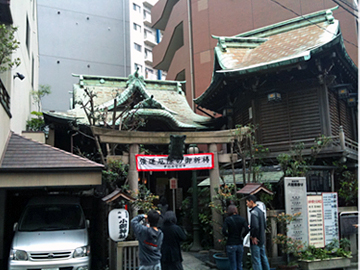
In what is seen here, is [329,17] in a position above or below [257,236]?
above

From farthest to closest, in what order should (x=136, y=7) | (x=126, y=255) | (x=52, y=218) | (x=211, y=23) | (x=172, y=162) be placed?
(x=136, y=7) < (x=211, y=23) < (x=172, y=162) < (x=52, y=218) < (x=126, y=255)

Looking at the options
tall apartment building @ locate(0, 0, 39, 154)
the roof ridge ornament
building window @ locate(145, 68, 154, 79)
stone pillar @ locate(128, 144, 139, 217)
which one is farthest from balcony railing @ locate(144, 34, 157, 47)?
stone pillar @ locate(128, 144, 139, 217)

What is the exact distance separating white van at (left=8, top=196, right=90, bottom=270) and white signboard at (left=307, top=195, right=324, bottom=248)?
6.23 metres

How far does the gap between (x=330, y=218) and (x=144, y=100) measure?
8785 millimetres

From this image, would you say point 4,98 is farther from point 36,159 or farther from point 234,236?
point 234,236

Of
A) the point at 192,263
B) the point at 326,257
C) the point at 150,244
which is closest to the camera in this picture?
the point at 150,244

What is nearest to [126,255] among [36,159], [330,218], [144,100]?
[36,159]

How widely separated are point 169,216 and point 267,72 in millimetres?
8022

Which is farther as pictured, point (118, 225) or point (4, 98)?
point (4, 98)

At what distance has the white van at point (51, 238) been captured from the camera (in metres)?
7.94

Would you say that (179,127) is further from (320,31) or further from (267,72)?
(320,31)

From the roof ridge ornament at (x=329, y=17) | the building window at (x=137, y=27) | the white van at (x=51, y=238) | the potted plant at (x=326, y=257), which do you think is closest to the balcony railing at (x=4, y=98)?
the white van at (x=51, y=238)

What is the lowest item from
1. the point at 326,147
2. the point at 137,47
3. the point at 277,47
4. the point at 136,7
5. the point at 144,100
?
the point at 326,147

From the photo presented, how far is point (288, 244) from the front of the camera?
30.6 feet
